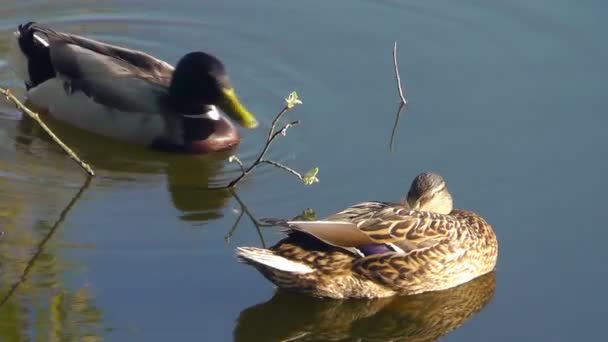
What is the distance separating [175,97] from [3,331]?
3149 mm

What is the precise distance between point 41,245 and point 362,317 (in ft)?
6.12

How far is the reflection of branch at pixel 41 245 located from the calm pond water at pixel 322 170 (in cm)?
2

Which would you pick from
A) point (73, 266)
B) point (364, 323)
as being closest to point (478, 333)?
point (364, 323)

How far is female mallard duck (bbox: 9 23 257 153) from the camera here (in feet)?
31.1

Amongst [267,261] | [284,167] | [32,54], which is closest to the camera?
[267,261]

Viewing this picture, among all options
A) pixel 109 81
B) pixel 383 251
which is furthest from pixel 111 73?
pixel 383 251

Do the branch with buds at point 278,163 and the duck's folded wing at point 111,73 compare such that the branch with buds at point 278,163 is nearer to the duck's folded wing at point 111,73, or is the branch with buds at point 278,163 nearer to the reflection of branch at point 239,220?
the reflection of branch at point 239,220

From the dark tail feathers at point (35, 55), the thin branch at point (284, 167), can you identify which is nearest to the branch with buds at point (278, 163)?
the thin branch at point (284, 167)

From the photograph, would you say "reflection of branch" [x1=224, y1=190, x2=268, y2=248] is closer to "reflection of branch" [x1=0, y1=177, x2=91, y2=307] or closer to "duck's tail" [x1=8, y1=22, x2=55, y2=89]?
"reflection of branch" [x1=0, y1=177, x2=91, y2=307]

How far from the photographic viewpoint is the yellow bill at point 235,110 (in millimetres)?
9305

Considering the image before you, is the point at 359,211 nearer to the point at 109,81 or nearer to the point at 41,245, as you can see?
the point at 41,245

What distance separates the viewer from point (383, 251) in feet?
24.5

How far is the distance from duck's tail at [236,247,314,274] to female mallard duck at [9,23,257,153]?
87.9 inches

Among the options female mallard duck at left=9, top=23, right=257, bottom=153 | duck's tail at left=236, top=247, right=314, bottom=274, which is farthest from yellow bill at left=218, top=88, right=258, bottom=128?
duck's tail at left=236, top=247, right=314, bottom=274
